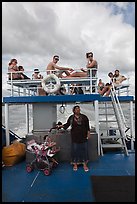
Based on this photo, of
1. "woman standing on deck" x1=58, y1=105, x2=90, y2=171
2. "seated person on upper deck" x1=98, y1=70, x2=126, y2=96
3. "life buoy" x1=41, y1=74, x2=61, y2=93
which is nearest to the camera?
"woman standing on deck" x1=58, y1=105, x2=90, y2=171

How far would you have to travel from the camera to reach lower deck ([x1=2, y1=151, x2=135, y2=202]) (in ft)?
13.0

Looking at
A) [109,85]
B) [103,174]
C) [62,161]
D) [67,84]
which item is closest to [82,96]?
[67,84]

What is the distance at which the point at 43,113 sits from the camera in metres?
7.12

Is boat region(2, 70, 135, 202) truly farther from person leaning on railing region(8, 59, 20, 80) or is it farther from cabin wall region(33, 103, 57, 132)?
person leaning on railing region(8, 59, 20, 80)

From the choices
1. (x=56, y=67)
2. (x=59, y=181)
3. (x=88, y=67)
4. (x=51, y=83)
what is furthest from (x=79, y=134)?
(x=56, y=67)

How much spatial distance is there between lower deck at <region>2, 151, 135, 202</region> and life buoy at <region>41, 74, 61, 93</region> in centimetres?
241

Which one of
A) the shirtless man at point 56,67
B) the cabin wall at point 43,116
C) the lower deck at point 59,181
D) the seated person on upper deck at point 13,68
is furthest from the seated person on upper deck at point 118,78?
the seated person on upper deck at point 13,68

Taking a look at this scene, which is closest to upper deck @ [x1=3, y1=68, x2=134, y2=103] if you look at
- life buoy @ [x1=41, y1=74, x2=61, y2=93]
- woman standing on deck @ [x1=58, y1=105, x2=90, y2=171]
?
life buoy @ [x1=41, y1=74, x2=61, y2=93]

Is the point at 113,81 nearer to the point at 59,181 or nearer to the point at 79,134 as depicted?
the point at 79,134

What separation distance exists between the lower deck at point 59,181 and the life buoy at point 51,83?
2.41 metres

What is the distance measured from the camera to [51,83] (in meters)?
6.81

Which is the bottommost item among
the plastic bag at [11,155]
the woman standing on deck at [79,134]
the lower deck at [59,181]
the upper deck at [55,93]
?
the lower deck at [59,181]

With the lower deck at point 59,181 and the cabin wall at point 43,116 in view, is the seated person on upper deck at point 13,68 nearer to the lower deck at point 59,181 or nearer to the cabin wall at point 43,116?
the cabin wall at point 43,116

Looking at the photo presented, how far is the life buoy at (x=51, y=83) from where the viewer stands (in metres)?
6.69
